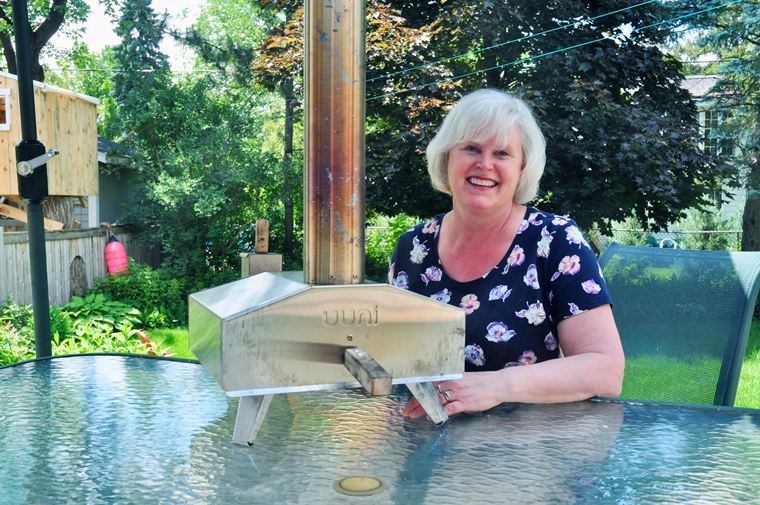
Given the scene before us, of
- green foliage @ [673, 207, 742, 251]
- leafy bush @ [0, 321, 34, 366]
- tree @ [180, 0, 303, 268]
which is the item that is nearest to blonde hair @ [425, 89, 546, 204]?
leafy bush @ [0, 321, 34, 366]

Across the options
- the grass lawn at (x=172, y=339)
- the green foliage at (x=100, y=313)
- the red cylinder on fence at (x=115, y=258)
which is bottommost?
the grass lawn at (x=172, y=339)

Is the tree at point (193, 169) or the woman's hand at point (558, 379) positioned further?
the tree at point (193, 169)

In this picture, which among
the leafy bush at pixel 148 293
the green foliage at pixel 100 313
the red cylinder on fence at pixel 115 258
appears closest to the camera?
the green foliage at pixel 100 313

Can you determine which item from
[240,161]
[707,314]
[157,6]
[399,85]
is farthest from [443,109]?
[157,6]

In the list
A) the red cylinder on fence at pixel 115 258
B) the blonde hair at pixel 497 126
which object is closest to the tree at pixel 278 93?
the red cylinder on fence at pixel 115 258

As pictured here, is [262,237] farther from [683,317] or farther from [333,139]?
[683,317]

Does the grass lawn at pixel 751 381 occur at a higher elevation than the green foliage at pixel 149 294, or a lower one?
lower

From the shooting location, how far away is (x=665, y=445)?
3.49 feet

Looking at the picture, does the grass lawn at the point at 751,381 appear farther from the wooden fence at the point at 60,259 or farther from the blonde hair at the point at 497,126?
the wooden fence at the point at 60,259

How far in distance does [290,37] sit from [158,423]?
774 centimetres

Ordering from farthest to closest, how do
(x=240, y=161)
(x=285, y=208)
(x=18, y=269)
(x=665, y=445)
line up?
(x=285, y=208), (x=240, y=161), (x=18, y=269), (x=665, y=445)

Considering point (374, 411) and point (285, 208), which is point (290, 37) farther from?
point (374, 411)

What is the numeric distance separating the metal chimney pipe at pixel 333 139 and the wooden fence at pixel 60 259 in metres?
6.94

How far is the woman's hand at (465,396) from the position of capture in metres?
1.17
